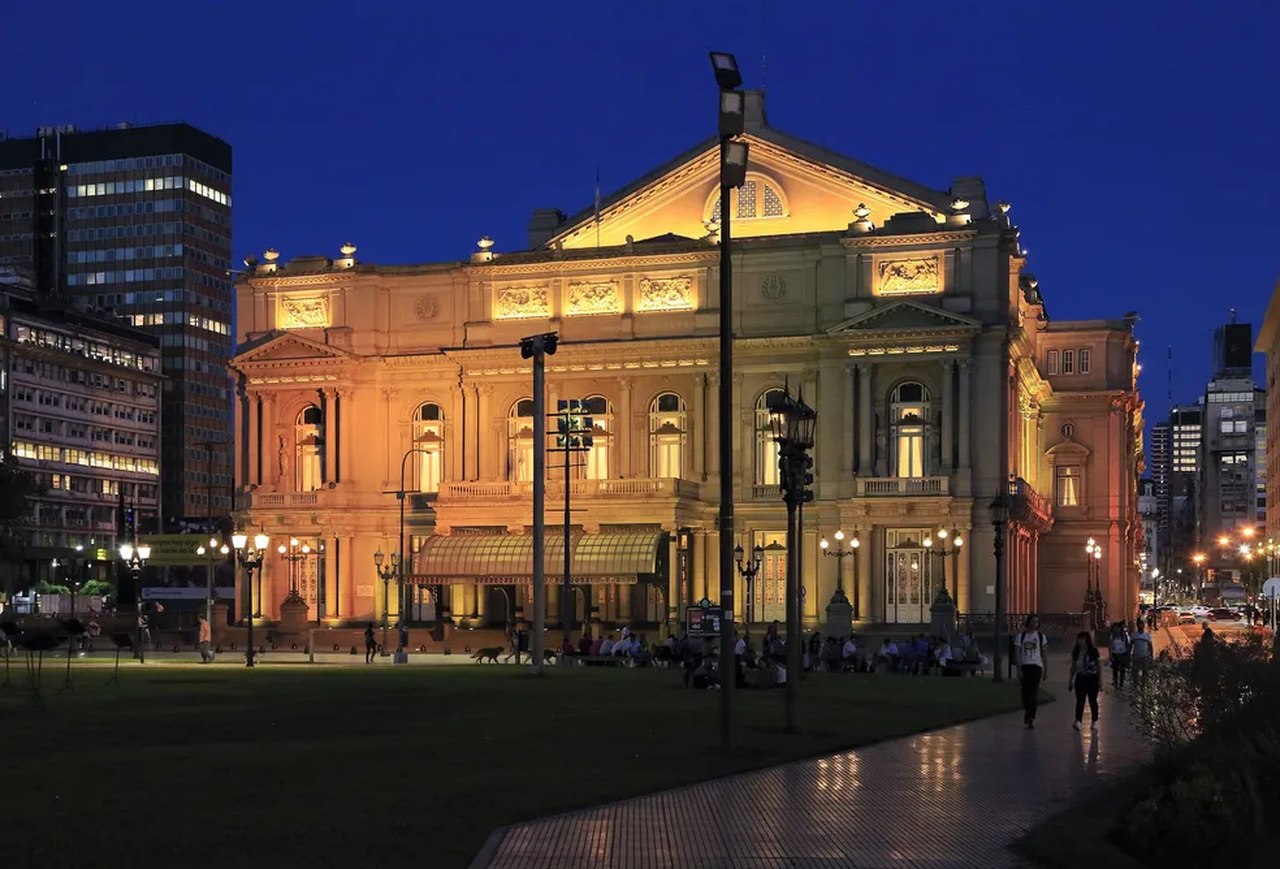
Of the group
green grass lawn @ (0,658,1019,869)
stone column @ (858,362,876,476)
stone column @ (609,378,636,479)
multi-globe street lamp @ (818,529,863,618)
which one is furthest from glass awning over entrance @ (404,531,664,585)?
green grass lawn @ (0,658,1019,869)

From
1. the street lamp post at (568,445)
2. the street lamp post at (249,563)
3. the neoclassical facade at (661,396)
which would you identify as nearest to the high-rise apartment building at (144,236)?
the neoclassical facade at (661,396)

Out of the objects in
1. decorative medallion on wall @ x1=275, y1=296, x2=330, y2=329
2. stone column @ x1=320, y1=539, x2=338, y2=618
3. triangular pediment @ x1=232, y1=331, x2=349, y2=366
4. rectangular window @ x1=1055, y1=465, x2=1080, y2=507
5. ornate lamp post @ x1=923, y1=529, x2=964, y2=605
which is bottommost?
stone column @ x1=320, y1=539, x2=338, y2=618

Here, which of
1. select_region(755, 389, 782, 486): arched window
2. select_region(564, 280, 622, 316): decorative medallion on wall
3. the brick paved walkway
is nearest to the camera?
the brick paved walkway

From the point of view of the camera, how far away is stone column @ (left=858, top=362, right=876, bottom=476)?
86.8 m

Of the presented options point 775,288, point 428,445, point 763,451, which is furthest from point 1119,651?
point 428,445

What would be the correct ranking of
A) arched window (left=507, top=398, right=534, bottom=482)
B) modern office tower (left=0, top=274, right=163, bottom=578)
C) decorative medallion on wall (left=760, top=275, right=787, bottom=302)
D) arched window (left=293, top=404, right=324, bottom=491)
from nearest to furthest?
decorative medallion on wall (left=760, top=275, right=787, bottom=302) < arched window (left=507, top=398, right=534, bottom=482) < arched window (left=293, top=404, right=324, bottom=491) < modern office tower (left=0, top=274, right=163, bottom=578)

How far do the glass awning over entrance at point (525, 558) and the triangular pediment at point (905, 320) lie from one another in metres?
14.3

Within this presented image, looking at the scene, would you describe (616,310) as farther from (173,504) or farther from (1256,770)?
(173,504)

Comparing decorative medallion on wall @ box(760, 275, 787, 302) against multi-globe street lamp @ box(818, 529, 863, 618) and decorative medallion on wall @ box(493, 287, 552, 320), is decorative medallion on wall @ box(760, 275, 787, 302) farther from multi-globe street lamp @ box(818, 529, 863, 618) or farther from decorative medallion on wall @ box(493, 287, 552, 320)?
multi-globe street lamp @ box(818, 529, 863, 618)

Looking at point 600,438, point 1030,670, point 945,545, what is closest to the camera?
point 1030,670

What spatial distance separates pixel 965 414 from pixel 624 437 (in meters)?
18.0

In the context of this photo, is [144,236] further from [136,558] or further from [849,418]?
[849,418]

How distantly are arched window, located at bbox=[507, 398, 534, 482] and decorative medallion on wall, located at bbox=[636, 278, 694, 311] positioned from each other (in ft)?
27.1

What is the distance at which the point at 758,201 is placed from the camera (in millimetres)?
91625
